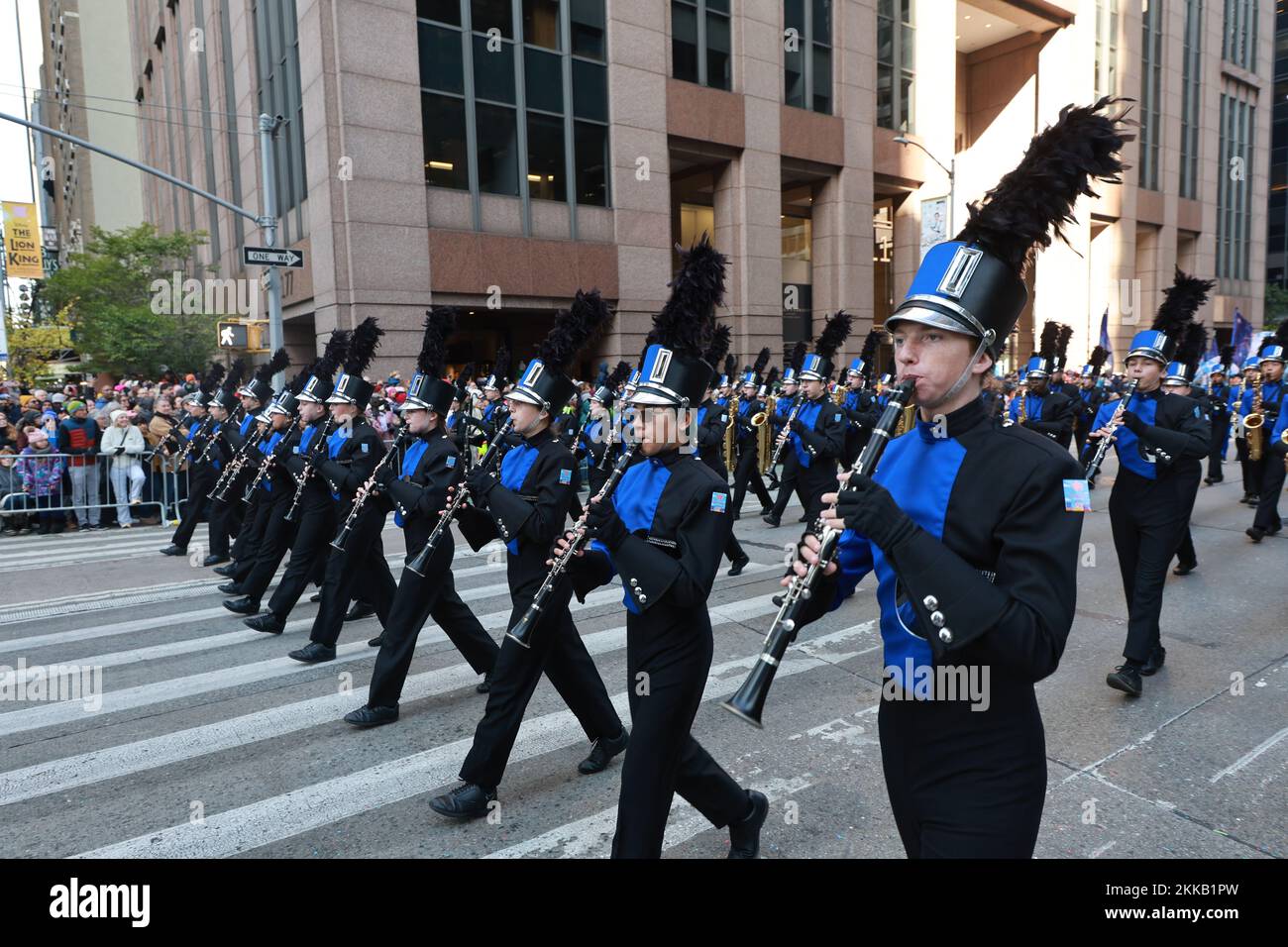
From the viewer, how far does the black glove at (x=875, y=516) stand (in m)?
2.05

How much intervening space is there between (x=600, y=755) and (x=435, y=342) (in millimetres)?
4059

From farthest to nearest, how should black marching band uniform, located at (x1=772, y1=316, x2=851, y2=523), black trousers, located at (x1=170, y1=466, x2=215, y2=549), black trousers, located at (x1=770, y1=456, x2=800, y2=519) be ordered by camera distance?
black trousers, located at (x1=770, y1=456, x2=800, y2=519) → black trousers, located at (x1=170, y1=466, x2=215, y2=549) → black marching band uniform, located at (x1=772, y1=316, x2=851, y2=523)

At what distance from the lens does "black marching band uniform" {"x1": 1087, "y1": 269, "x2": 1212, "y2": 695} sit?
5.68 m

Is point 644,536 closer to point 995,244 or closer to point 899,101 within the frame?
point 995,244

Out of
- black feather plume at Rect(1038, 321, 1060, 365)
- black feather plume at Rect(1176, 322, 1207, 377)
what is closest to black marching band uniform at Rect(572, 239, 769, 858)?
black feather plume at Rect(1176, 322, 1207, 377)

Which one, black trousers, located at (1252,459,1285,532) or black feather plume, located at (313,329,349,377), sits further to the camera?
black trousers, located at (1252,459,1285,532)

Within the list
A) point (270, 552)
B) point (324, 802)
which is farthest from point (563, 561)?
point (270, 552)

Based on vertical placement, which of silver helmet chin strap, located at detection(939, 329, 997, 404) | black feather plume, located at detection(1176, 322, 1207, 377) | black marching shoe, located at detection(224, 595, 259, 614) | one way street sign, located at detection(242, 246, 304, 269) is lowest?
black marching shoe, located at detection(224, 595, 259, 614)

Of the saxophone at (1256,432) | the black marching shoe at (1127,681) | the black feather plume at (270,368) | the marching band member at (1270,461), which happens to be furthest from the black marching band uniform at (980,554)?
the black feather plume at (270,368)

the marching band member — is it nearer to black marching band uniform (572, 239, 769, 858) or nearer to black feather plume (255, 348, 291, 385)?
black marching band uniform (572, 239, 769, 858)

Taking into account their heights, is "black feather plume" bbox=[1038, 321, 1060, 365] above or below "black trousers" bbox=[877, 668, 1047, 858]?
above

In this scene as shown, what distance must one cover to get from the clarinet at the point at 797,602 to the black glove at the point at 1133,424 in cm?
443
